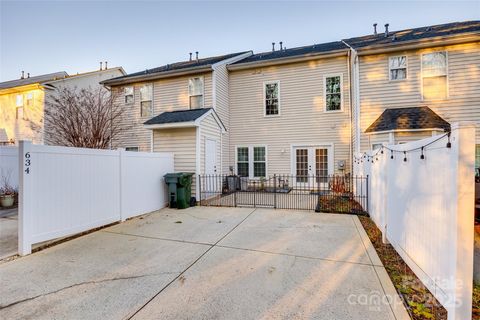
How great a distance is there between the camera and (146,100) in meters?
12.7

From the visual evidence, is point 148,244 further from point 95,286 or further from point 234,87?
point 234,87

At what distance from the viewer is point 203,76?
11.2 m

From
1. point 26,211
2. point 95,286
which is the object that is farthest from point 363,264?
point 26,211

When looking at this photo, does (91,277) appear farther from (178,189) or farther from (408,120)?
(408,120)

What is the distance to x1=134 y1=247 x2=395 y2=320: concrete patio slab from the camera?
237cm

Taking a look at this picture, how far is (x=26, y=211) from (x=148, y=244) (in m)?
2.18

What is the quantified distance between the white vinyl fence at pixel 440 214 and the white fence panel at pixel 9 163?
12524 mm

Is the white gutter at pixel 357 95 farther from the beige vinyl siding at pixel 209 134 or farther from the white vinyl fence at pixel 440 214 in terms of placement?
the white vinyl fence at pixel 440 214

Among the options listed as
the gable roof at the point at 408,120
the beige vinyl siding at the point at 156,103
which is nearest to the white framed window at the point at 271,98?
the beige vinyl siding at the point at 156,103

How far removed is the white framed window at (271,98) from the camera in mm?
11567

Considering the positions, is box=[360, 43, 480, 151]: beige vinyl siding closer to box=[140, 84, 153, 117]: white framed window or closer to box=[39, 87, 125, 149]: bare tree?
box=[140, 84, 153, 117]: white framed window

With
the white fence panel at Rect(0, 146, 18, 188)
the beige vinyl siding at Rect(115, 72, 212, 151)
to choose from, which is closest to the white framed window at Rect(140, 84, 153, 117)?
the beige vinyl siding at Rect(115, 72, 212, 151)

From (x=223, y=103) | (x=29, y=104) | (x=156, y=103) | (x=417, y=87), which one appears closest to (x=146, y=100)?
(x=156, y=103)

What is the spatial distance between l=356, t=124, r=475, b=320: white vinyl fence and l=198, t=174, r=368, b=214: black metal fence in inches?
136
